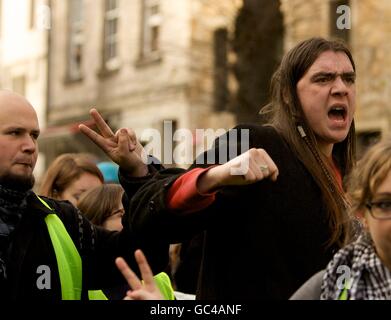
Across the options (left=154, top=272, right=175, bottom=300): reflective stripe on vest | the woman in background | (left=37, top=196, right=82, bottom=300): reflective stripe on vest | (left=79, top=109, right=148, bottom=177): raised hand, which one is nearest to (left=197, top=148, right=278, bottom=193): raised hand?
(left=79, top=109, right=148, bottom=177): raised hand

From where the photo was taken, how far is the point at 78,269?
370 cm

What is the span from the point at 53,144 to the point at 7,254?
21362 millimetres

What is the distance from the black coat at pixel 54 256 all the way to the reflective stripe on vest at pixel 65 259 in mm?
19

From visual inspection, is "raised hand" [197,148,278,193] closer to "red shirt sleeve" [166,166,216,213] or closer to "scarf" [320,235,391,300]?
"red shirt sleeve" [166,166,216,213]

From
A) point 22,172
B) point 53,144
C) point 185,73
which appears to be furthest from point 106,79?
point 22,172

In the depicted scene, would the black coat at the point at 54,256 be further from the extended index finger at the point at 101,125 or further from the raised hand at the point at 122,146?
the extended index finger at the point at 101,125

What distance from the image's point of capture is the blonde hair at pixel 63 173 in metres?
5.89

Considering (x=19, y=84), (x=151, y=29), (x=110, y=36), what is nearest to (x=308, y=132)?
(x=151, y=29)

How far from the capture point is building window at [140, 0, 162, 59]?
22.1 metres

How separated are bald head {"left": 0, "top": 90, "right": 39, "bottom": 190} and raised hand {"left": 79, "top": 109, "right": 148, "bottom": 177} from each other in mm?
284

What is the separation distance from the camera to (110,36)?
24.0 metres

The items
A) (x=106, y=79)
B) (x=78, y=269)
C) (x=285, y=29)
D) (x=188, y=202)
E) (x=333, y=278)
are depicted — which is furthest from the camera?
(x=106, y=79)

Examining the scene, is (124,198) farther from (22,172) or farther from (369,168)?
(369,168)

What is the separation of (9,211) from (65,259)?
0.25m
